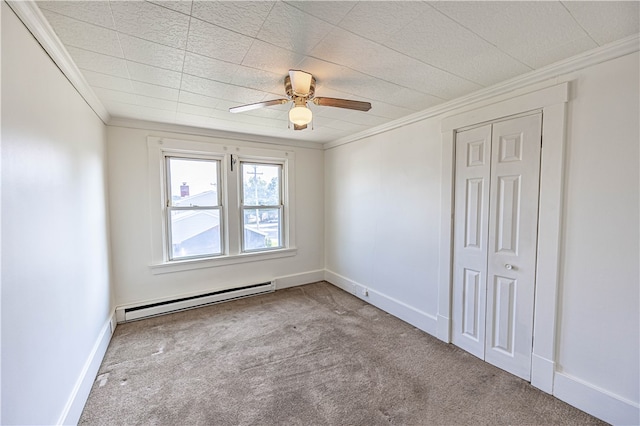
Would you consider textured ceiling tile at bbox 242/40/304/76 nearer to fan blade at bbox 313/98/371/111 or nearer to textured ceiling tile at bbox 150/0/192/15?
fan blade at bbox 313/98/371/111

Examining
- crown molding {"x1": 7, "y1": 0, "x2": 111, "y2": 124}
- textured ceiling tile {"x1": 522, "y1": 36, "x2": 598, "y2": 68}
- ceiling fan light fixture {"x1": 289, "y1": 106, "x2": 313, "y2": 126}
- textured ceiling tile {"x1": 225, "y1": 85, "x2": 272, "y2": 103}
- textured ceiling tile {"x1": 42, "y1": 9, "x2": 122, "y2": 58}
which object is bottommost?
ceiling fan light fixture {"x1": 289, "y1": 106, "x2": 313, "y2": 126}

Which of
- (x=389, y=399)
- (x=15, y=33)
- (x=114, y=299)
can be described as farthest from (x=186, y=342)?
(x=15, y=33)

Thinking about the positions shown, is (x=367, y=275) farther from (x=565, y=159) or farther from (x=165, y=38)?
(x=165, y=38)

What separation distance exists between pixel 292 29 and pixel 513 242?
87.3 inches

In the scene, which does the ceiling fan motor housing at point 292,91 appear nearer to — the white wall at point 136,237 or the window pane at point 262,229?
the white wall at point 136,237

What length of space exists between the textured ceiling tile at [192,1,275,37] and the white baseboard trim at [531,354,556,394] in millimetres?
2896

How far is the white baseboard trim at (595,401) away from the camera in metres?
1.67

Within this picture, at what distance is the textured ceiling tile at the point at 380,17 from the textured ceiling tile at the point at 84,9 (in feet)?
3.75

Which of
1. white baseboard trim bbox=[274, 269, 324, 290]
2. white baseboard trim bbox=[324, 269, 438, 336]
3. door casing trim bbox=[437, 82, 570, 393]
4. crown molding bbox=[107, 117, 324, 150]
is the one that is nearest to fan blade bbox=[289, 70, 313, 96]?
door casing trim bbox=[437, 82, 570, 393]

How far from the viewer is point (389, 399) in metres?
1.97

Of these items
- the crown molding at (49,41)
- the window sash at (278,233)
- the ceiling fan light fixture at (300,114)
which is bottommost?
the window sash at (278,233)

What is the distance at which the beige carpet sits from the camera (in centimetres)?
183

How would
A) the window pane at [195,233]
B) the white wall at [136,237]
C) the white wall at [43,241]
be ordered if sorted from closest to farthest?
the white wall at [43,241]
the white wall at [136,237]
the window pane at [195,233]

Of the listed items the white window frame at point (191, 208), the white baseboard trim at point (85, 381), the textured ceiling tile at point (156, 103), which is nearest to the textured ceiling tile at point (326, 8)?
the textured ceiling tile at point (156, 103)
